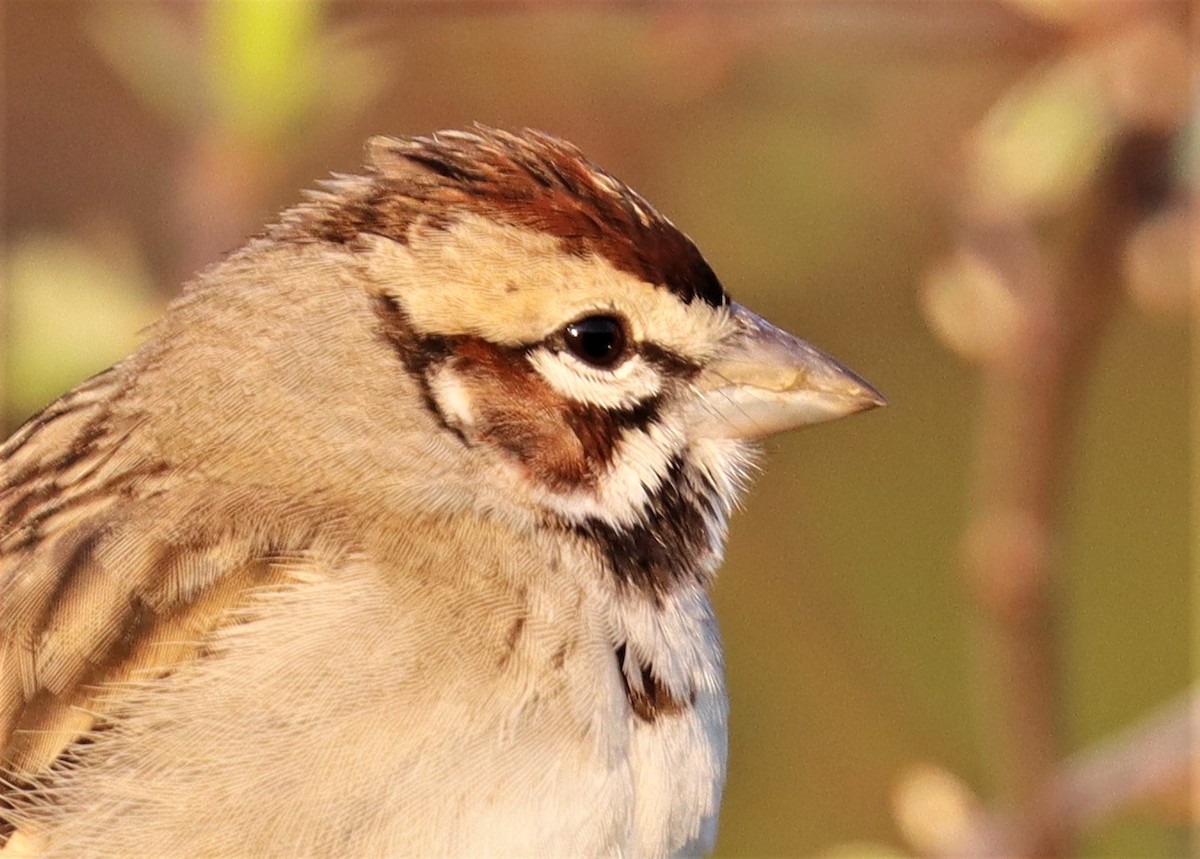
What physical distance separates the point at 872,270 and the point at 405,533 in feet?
7.56

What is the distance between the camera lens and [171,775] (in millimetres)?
1623

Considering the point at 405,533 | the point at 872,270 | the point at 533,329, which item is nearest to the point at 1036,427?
the point at 533,329

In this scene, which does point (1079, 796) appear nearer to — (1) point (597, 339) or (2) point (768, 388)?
(2) point (768, 388)

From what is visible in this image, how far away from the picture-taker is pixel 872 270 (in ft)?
12.8

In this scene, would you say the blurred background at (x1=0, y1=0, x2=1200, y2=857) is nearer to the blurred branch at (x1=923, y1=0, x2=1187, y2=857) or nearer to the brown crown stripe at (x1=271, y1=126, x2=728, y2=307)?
the blurred branch at (x1=923, y1=0, x2=1187, y2=857)

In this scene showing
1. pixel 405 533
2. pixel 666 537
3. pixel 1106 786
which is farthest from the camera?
pixel 1106 786

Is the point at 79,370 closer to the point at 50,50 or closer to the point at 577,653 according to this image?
the point at 577,653

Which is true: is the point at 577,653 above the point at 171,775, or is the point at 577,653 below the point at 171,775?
above

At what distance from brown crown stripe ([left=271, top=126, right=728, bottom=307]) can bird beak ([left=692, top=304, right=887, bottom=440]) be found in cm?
6

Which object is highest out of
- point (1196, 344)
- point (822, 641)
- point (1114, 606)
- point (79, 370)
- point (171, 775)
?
point (1196, 344)

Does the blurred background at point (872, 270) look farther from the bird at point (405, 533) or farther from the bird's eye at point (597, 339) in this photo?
the bird's eye at point (597, 339)

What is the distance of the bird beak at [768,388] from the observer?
1.91 m

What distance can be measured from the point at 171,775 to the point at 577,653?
351 millimetres

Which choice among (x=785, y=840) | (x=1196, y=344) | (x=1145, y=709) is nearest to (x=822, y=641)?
(x=785, y=840)
